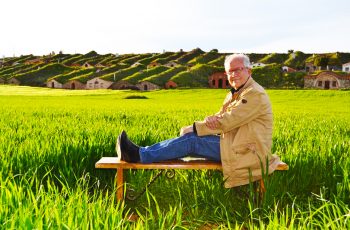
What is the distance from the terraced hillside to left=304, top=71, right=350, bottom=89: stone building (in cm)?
147

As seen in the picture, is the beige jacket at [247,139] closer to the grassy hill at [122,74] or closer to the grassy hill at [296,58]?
the grassy hill at [122,74]

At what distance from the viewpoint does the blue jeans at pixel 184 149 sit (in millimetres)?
5402

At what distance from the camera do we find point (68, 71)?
99.1m

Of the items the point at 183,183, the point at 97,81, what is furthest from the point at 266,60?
the point at 183,183

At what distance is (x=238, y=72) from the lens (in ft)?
17.0

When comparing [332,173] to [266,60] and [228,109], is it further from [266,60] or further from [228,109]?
[266,60]

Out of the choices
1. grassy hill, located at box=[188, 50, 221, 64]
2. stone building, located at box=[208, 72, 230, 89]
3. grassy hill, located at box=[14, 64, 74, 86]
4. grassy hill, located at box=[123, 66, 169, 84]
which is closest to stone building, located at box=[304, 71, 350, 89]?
stone building, located at box=[208, 72, 230, 89]

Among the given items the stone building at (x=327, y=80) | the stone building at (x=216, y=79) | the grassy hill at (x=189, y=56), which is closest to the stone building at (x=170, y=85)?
the stone building at (x=216, y=79)

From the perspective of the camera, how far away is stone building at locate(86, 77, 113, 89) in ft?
268

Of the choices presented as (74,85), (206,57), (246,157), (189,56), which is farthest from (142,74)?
(246,157)

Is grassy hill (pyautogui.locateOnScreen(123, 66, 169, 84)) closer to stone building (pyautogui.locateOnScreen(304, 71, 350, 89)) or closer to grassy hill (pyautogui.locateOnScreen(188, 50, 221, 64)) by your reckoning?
grassy hill (pyautogui.locateOnScreen(188, 50, 221, 64))

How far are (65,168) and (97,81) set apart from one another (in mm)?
78980

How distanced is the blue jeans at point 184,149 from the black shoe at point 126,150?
7 centimetres

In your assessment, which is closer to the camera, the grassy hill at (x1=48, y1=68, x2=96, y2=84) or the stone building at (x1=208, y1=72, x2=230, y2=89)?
the stone building at (x1=208, y1=72, x2=230, y2=89)
